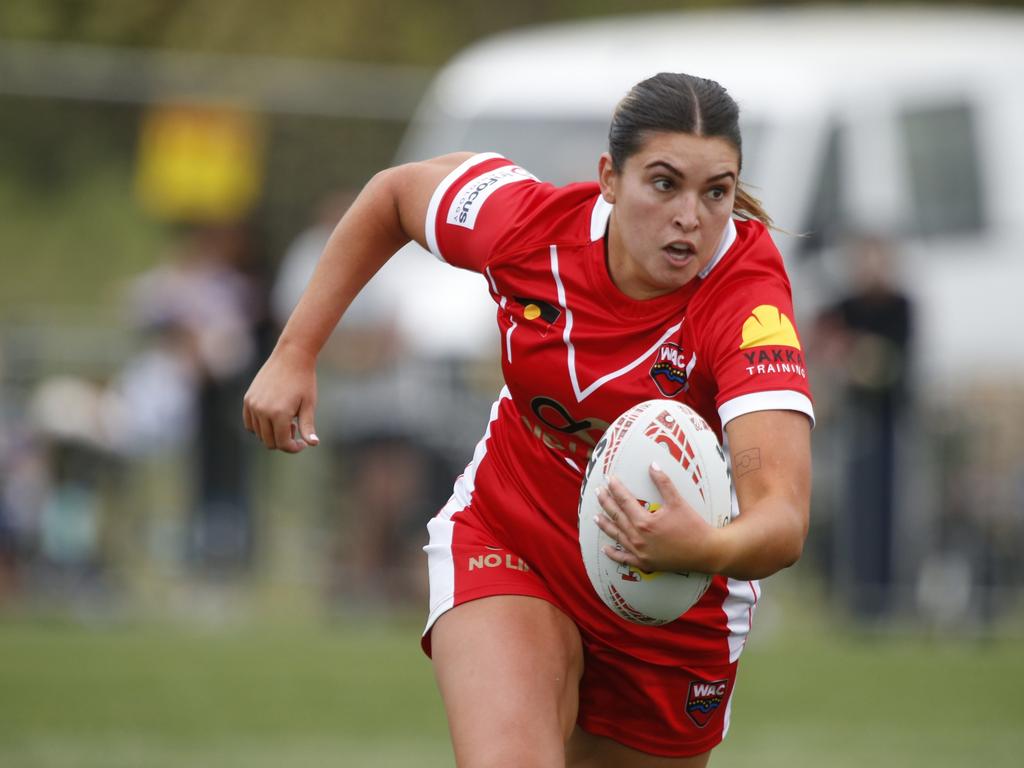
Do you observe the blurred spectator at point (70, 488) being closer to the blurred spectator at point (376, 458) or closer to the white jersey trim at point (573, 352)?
the blurred spectator at point (376, 458)

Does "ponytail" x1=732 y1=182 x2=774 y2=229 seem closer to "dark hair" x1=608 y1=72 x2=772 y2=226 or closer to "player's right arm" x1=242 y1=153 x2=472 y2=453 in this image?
"dark hair" x1=608 y1=72 x2=772 y2=226

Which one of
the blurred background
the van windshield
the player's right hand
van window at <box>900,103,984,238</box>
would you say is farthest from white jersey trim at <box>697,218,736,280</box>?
van window at <box>900,103,984,238</box>

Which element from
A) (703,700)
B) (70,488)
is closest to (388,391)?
(70,488)

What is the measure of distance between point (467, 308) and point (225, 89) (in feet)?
8.36

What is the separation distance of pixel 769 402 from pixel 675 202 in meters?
0.52

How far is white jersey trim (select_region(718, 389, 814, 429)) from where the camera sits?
4020mm

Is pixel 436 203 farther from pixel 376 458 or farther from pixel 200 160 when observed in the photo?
pixel 200 160

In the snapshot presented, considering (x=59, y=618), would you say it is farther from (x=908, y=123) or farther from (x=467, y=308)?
(x=908, y=123)

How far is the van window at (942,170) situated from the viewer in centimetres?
1295

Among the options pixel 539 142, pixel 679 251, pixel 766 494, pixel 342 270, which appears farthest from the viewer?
pixel 539 142

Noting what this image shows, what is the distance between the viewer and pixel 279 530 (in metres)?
11.6

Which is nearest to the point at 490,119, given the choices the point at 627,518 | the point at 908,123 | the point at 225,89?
the point at 225,89

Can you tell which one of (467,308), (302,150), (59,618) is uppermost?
(302,150)

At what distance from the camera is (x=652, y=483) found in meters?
3.98
